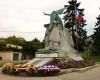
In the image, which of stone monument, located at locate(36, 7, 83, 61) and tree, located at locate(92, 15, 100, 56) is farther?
tree, located at locate(92, 15, 100, 56)

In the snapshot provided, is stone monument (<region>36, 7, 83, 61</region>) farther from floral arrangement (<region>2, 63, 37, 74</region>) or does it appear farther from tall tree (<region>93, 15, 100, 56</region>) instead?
tall tree (<region>93, 15, 100, 56</region>)

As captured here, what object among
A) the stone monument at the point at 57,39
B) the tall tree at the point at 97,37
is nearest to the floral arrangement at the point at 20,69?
the stone monument at the point at 57,39

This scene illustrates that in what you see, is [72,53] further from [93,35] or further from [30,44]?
[30,44]

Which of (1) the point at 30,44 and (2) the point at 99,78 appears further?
(1) the point at 30,44

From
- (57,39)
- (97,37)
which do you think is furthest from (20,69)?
(97,37)

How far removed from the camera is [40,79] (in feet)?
47.8

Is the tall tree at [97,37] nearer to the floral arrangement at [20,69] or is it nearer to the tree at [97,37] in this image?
the tree at [97,37]

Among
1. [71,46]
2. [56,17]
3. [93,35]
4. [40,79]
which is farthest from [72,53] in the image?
[93,35]

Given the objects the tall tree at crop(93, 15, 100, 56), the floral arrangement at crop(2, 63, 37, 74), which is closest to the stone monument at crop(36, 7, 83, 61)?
the floral arrangement at crop(2, 63, 37, 74)

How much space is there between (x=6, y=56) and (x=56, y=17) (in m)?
29.1

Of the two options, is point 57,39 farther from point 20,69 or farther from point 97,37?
point 97,37

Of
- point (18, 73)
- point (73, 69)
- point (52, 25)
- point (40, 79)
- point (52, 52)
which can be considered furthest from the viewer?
point (52, 25)

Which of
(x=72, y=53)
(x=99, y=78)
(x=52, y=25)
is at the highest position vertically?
(x=52, y=25)

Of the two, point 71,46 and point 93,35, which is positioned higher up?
point 93,35
